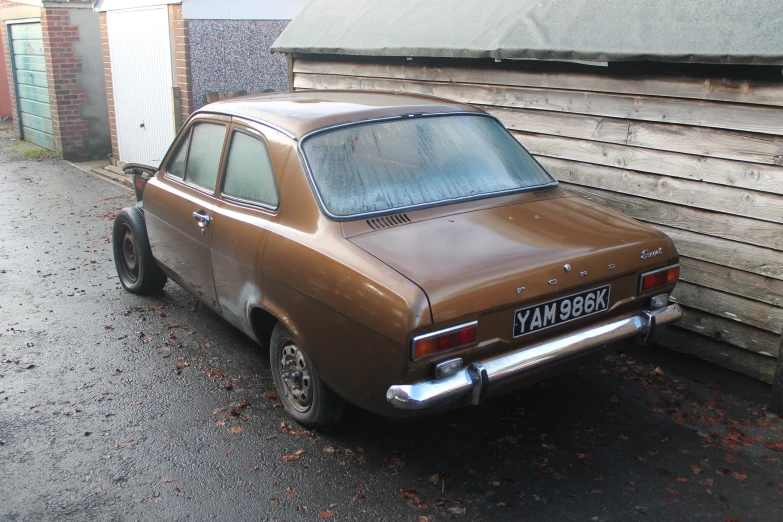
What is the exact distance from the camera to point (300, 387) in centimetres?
423

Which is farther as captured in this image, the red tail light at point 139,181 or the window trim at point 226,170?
the red tail light at point 139,181

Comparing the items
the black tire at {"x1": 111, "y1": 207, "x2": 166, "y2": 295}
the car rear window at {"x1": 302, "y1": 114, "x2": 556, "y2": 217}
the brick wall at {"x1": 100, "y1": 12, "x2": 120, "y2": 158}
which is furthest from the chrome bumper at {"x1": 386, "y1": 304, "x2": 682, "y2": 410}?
the brick wall at {"x1": 100, "y1": 12, "x2": 120, "y2": 158}

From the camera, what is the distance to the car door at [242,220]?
419 centimetres

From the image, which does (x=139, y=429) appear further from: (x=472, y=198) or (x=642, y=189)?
(x=642, y=189)

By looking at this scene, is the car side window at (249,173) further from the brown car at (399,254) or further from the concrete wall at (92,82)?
the concrete wall at (92,82)

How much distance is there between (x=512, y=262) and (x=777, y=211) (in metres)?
1.83

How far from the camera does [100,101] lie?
45.5 feet

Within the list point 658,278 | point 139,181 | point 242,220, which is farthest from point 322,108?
point 139,181

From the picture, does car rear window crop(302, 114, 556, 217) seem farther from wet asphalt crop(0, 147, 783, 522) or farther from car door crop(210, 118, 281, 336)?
wet asphalt crop(0, 147, 783, 522)

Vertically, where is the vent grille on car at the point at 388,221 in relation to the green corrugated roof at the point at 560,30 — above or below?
below

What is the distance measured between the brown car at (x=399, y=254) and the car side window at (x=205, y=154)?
16mm

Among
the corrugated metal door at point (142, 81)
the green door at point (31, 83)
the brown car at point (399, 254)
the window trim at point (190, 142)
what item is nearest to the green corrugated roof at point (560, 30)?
the brown car at point (399, 254)

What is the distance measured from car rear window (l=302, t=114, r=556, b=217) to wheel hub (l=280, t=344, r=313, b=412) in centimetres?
90

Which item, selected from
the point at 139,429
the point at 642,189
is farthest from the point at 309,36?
the point at 139,429
